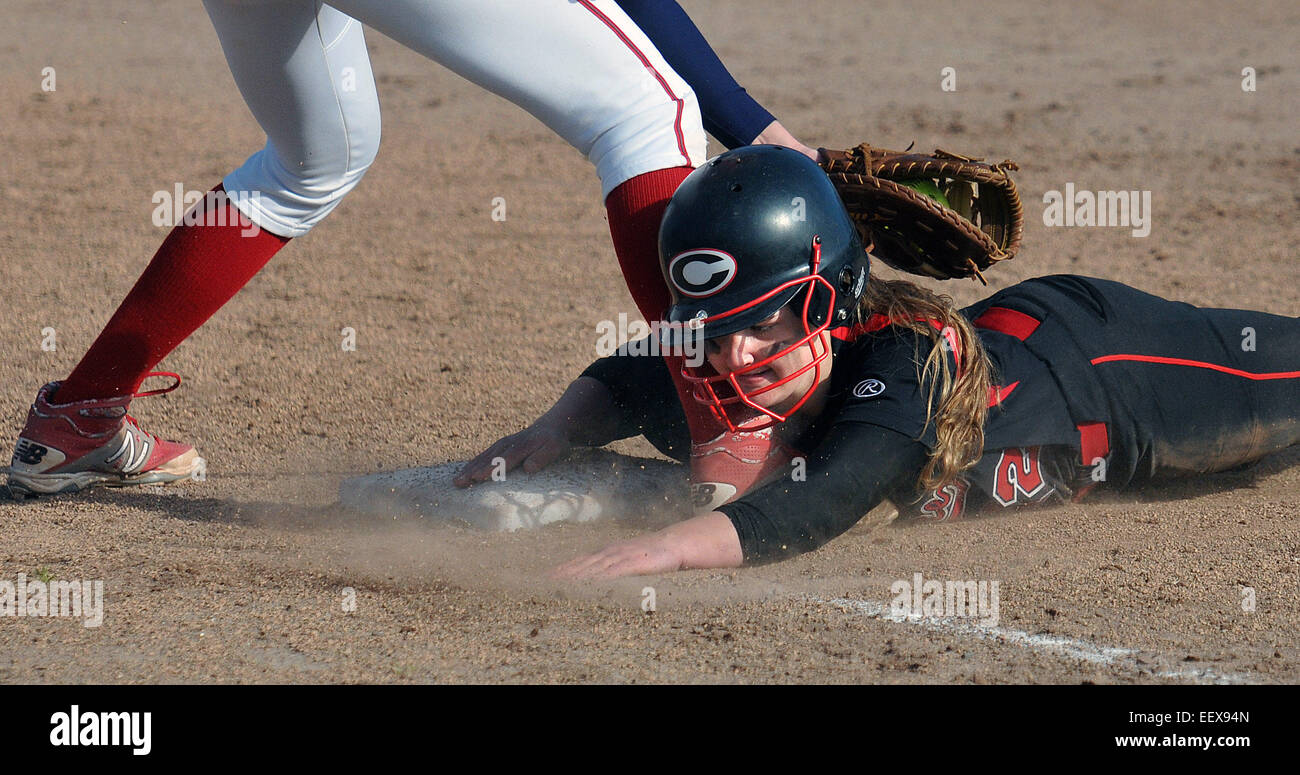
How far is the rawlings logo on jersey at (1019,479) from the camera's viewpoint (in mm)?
2744

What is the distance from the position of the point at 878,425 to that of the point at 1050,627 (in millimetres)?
463

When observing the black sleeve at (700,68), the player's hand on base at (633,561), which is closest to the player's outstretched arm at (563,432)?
the player's hand on base at (633,561)

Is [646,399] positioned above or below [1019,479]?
above

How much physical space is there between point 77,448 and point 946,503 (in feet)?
5.95

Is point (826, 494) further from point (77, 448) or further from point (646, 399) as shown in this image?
point (77, 448)

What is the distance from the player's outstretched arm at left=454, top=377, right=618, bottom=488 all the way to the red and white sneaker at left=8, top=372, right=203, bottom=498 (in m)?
0.72

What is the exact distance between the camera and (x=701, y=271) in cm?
233

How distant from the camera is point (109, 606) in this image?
90.0 inches

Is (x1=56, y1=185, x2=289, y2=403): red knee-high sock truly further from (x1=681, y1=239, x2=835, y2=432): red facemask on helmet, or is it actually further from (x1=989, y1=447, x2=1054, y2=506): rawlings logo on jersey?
(x1=989, y1=447, x2=1054, y2=506): rawlings logo on jersey

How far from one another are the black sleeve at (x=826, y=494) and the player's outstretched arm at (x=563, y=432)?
0.63m

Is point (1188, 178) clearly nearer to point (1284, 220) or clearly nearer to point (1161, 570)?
point (1284, 220)

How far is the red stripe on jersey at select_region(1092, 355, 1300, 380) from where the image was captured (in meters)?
2.83

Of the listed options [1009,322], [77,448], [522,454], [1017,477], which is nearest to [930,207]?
[1009,322]

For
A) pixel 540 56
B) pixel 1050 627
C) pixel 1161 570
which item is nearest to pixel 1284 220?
pixel 1161 570
